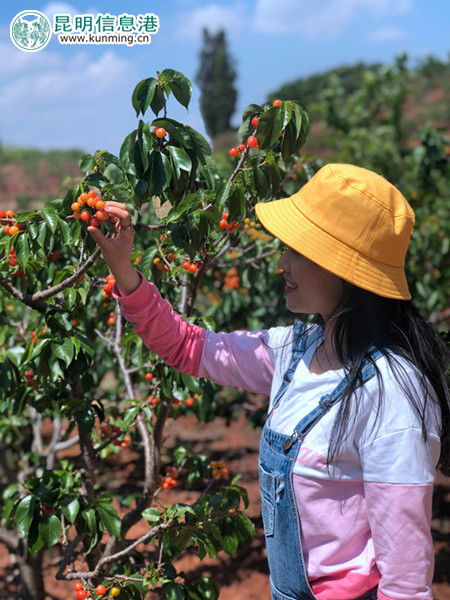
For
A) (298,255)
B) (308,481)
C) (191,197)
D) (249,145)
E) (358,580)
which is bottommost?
(358,580)

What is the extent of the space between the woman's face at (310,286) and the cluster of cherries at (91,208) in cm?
41

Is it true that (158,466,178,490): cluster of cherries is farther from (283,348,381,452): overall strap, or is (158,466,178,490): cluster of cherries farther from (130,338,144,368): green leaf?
(283,348,381,452): overall strap

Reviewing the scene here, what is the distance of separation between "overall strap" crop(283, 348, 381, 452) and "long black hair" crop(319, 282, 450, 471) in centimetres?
1

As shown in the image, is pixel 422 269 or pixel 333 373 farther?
pixel 422 269

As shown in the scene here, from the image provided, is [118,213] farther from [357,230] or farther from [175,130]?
[357,230]

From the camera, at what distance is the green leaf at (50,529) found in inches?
65.7

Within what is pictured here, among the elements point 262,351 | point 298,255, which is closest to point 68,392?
point 262,351

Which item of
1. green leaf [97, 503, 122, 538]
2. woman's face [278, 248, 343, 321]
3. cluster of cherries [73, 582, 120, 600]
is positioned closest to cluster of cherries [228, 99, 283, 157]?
woman's face [278, 248, 343, 321]

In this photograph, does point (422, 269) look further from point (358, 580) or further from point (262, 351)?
point (358, 580)

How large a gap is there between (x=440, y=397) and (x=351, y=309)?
25 cm

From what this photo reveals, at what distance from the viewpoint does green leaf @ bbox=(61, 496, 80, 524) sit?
167 cm

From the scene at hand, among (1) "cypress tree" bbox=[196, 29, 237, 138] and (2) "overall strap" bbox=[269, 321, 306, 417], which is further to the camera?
(1) "cypress tree" bbox=[196, 29, 237, 138]

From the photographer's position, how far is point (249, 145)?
1427 millimetres

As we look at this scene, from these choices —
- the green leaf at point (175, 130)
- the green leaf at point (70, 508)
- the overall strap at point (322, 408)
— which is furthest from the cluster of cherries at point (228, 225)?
the green leaf at point (70, 508)
